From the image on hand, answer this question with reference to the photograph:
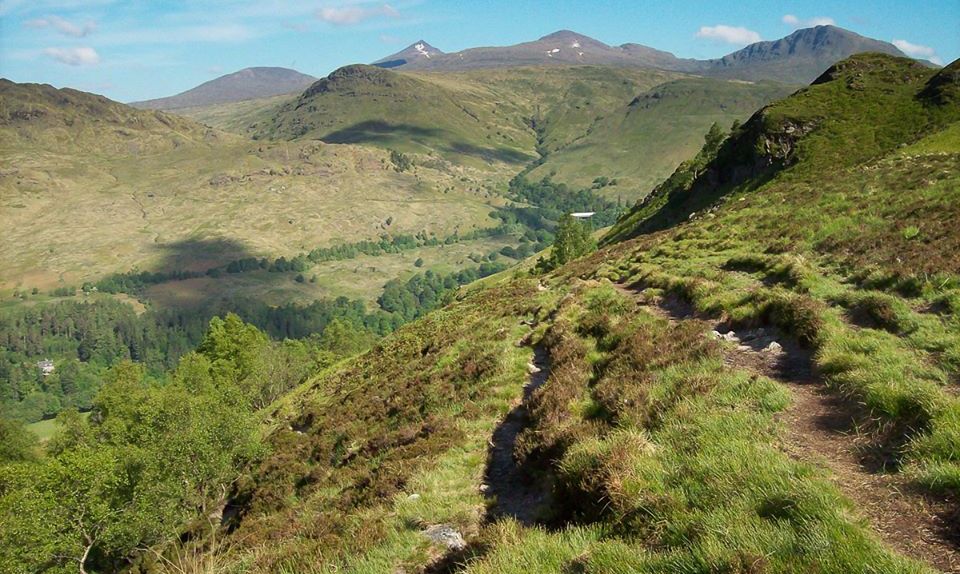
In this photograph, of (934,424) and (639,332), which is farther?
(639,332)

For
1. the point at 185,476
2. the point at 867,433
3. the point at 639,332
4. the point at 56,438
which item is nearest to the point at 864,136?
the point at 639,332

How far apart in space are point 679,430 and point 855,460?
2.57 m

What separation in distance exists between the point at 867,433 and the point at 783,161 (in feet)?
198

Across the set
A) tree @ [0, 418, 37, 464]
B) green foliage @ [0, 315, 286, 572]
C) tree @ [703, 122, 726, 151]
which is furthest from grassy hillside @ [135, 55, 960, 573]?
tree @ [703, 122, 726, 151]

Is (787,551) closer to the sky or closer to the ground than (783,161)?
closer to the ground

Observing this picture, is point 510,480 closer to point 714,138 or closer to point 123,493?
point 123,493

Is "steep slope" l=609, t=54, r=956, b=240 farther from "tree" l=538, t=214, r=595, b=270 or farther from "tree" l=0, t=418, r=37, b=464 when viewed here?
"tree" l=0, t=418, r=37, b=464

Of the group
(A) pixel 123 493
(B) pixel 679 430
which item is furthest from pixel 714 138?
(A) pixel 123 493

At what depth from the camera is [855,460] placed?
25.6ft

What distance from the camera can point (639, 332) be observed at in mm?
16062

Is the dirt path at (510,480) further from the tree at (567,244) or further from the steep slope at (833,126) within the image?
the tree at (567,244)

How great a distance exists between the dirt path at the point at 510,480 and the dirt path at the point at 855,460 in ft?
15.1

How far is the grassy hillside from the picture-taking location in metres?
6.26

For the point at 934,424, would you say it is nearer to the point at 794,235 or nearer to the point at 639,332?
the point at 639,332
